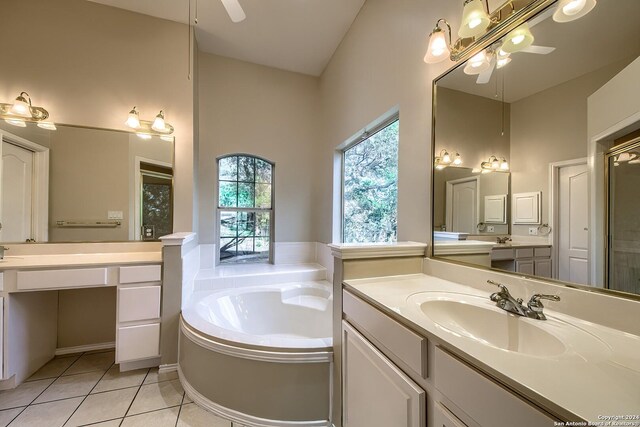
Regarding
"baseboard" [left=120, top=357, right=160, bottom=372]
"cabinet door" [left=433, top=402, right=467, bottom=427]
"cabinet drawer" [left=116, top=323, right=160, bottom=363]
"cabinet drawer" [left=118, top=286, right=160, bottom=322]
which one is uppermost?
"cabinet door" [left=433, top=402, right=467, bottom=427]

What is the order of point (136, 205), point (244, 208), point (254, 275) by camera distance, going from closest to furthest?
point (136, 205) < point (254, 275) < point (244, 208)

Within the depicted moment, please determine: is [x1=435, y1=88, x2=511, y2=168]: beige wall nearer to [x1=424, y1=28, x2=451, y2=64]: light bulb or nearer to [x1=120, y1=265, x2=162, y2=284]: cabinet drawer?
[x1=424, y1=28, x2=451, y2=64]: light bulb

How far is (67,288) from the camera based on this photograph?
1.77m

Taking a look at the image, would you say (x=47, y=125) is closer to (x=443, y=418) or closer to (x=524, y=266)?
(x=443, y=418)

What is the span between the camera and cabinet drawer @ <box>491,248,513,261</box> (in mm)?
1099

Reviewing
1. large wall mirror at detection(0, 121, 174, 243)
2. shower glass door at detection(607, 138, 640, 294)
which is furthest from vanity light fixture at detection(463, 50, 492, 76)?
large wall mirror at detection(0, 121, 174, 243)

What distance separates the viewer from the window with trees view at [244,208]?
3.10 metres

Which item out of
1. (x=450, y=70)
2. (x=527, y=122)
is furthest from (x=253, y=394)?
(x=450, y=70)

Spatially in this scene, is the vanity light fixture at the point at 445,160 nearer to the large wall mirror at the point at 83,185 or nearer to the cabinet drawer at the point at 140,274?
the cabinet drawer at the point at 140,274

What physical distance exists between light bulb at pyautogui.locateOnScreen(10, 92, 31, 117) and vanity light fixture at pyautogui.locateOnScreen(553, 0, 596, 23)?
11.5ft

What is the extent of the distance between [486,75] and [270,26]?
7.43 ft

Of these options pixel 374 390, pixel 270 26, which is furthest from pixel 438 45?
pixel 270 26

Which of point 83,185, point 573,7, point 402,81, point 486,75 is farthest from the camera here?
point 83,185

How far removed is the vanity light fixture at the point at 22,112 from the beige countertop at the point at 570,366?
319 cm
